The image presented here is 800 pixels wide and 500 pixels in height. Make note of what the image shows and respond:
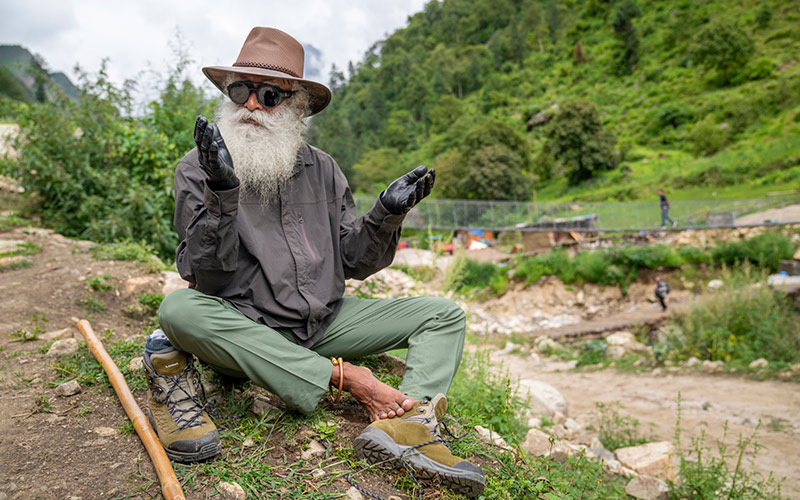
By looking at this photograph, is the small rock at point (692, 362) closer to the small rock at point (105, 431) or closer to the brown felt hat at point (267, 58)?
the brown felt hat at point (267, 58)

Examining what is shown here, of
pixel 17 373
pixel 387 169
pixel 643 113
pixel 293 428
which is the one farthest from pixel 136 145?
pixel 643 113

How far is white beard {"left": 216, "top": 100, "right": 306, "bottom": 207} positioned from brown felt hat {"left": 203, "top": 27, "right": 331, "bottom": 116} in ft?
0.53

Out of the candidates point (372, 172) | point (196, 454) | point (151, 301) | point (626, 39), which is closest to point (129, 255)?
point (151, 301)

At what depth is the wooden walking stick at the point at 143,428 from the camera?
1486 mm

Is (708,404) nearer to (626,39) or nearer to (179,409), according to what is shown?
(179,409)

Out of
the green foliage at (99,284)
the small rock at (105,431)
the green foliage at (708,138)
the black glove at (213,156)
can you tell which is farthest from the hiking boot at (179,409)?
the green foliage at (708,138)

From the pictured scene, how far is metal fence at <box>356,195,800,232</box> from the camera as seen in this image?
15617mm

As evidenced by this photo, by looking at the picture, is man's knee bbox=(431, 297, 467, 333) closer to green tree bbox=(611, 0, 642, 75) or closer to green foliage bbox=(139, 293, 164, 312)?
green foliage bbox=(139, 293, 164, 312)

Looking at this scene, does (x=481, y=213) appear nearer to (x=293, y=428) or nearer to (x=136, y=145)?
(x=136, y=145)

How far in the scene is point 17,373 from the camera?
2.30 m

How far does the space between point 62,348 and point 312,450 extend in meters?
1.66

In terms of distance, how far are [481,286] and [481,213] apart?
15.0 ft

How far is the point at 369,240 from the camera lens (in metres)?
2.28

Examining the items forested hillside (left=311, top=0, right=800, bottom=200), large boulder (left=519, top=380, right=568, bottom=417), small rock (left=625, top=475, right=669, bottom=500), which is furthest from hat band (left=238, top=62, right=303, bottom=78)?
large boulder (left=519, top=380, right=568, bottom=417)
